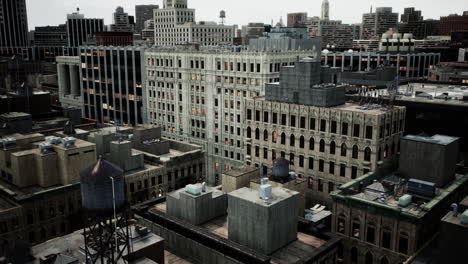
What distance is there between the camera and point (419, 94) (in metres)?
82.8

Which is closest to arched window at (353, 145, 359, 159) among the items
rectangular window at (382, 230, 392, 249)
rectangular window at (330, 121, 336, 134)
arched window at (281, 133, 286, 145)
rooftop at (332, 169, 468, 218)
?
rectangular window at (330, 121, 336, 134)

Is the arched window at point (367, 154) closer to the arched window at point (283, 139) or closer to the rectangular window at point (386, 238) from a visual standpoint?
the arched window at point (283, 139)

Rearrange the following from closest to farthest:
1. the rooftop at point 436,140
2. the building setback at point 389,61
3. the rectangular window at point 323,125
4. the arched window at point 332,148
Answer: the rooftop at point 436,140 < the arched window at point 332,148 < the rectangular window at point 323,125 < the building setback at point 389,61

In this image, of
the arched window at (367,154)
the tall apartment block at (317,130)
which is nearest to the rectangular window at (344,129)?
the tall apartment block at (317,130)

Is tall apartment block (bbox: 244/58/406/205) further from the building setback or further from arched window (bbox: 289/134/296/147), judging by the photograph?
the building setback

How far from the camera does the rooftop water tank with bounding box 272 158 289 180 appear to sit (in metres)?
59.3

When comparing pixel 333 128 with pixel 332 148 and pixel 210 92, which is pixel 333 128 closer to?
pixel 332 148

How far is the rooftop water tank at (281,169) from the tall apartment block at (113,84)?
271 feet

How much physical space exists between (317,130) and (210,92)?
50851mm

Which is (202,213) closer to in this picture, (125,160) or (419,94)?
(125,160)

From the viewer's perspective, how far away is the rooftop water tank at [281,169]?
195ft

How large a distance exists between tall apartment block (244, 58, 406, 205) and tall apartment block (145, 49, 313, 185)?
86.3 feet

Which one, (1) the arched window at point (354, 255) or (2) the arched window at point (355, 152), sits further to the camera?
Result: (2) the arched window at point (355, 152)

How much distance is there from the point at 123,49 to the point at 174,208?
9708 centimetres
